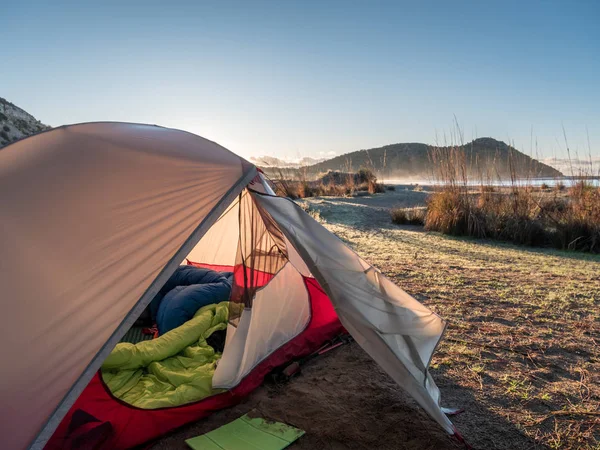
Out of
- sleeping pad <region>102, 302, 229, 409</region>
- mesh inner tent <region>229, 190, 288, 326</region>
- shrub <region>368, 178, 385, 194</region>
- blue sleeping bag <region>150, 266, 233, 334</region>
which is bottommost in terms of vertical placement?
sleeping pad <region>102, 302, 229, 409</region>

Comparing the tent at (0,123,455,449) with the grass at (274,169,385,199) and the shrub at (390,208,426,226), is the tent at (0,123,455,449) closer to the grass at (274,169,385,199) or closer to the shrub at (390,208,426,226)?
the shrub at (390,208,426,226)

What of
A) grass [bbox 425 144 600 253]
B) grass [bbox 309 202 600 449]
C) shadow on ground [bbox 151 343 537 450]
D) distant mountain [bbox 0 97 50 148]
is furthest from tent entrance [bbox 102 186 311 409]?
distant mountain [bbox 0 97 50 148]

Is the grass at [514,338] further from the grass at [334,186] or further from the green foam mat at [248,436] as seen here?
the grass at [334,186]

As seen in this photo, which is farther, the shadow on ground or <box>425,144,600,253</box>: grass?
<box>425,144,600,253</box>: grass

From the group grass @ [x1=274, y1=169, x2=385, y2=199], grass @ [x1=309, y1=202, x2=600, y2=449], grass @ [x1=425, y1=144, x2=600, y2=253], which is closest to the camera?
grass @ [x1=309, y1=202, x2=600, y2=449]

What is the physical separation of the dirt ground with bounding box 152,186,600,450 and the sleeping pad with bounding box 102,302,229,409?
0.19 m

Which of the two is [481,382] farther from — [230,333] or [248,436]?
[230,333]

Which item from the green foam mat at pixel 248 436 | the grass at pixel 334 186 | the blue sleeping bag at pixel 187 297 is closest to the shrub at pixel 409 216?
the grass at pixel 334 186

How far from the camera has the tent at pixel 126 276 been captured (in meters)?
1.66

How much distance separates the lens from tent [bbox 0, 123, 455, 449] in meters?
1.66

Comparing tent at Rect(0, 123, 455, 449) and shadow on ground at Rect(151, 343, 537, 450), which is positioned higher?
tent at Rect(0, 123, 455, 449)

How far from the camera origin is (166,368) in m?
2.53

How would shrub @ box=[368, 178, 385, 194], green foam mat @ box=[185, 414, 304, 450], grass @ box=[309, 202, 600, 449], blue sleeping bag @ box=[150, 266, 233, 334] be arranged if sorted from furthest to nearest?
shrub @ box=[368, 178, 385, 194]
blue sleeping bag @ box=[150, 266, 233, 334]
grass @ box=[309, 202, 600, 449]
green foam mat @ box=[185, 414, 304, 450]

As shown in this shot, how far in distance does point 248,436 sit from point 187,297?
1317 mm
